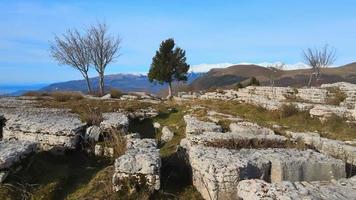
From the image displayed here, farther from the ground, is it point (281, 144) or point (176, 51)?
point (176, 51)

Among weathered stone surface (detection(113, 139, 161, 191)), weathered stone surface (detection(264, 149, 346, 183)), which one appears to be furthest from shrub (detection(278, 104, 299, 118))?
weathered stone surface (detection(113, 139, 161, 191))

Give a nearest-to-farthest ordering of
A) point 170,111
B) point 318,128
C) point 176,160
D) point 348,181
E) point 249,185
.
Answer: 1. point 249,185
2. point 348,181
3. point 176,160
4. point 318,128
5. point 170,111

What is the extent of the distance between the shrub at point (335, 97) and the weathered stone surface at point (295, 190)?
1787 cm

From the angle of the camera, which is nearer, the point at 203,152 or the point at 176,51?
the point at 203,152

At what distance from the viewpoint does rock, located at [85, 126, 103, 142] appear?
1200cm

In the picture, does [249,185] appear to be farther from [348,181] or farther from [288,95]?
[288,95]

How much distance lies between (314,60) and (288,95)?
31.4 meters

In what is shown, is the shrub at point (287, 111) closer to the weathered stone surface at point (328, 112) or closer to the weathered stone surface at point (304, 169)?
the weathered stone surface at point (328, 112)

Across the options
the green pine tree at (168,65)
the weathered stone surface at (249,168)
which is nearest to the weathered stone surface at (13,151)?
the weathered stone surface at (249,168)

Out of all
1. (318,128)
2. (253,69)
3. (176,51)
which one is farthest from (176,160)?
(253,69)

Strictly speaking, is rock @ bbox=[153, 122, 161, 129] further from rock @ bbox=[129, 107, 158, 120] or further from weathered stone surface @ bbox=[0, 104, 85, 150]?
weathered stone surface @ bbox=[0, 104, 85, 150]

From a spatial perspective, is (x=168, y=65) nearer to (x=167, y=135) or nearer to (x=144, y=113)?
(x=144, y=113)

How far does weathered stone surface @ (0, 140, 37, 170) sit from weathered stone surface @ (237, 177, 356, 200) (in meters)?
5.00

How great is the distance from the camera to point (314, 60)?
56969mm
